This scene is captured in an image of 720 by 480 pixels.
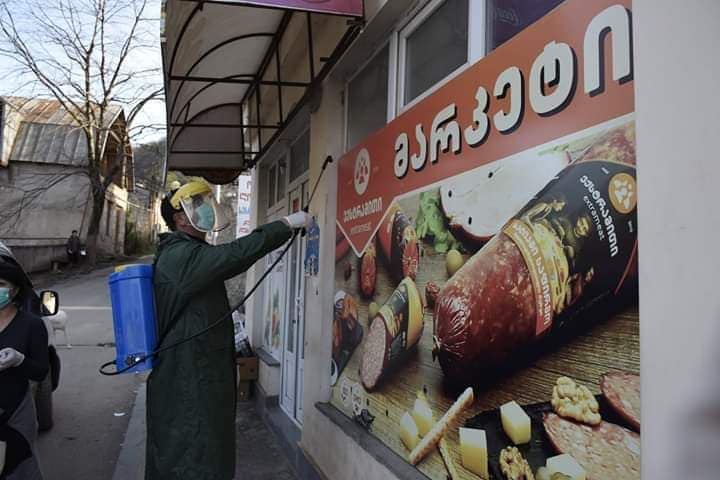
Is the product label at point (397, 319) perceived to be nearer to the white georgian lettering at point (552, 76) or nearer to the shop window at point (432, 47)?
the shop window at point (432, 47)

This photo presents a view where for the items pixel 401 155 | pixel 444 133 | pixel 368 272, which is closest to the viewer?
pixel 444 133

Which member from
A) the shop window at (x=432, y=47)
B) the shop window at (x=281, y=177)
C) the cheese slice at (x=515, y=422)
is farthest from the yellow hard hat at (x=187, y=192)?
the shop window at (x=281, y=177)

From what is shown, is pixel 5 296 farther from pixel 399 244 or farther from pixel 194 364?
pixel 399 244

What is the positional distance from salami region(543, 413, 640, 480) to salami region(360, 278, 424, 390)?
1.04m

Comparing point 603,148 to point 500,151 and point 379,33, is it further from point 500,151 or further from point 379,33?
point 379,33

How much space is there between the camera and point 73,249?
23.0 metres

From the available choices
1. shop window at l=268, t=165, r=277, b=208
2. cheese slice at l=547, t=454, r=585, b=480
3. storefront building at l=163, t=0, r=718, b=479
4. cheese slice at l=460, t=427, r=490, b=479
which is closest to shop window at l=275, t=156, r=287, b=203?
shop window at l=268, t=165, r=277, b=208

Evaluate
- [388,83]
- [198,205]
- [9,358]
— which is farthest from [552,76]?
[9,358]

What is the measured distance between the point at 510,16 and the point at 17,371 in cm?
294

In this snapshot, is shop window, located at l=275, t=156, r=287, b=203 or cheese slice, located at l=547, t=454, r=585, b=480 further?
shop window, located at l=275, t=156, r=287, b=203

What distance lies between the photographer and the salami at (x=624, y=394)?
4.62 ft

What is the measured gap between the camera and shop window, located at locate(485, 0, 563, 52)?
2.01m

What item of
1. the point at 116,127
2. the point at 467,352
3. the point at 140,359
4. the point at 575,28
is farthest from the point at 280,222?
the point at 116,127

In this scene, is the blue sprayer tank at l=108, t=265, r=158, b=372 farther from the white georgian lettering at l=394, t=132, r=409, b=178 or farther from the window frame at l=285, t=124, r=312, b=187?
the window frame at l=285, t=124, r=312, b=187
